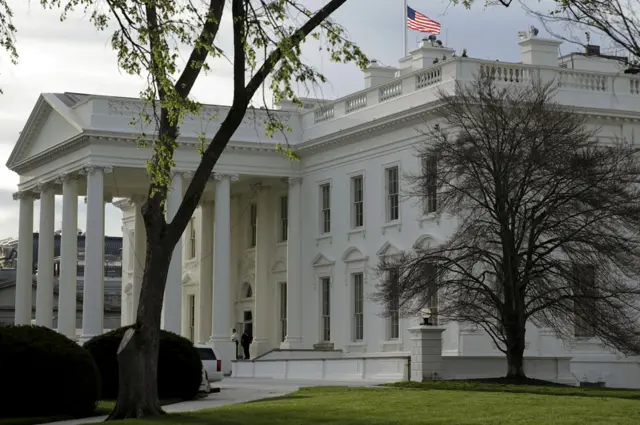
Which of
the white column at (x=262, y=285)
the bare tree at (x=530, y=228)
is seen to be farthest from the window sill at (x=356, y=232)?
the bare tree at (x=530, y=228)

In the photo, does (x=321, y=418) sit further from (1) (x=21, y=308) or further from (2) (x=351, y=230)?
(1) (x=21, y=308)

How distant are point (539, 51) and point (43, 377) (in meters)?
29.5

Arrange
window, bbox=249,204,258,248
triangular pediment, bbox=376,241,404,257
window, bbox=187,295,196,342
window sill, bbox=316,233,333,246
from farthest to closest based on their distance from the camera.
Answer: window, bbox=187,295,196,342 < window, bbox=249,204,258,248 < window sill, bbox=316,233,333,246 < triangular pediment, bbox=376,241,404,257

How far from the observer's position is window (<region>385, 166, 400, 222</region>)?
53.4 meters

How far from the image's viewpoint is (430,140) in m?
47.4

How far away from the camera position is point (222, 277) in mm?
59188

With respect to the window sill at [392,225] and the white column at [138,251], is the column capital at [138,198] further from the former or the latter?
the window sill at [392,225]

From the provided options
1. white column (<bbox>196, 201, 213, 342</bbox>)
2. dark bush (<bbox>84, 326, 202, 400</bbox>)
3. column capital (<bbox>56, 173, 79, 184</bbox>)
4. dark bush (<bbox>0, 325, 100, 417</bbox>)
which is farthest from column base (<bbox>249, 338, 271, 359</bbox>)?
dark bush (<bbox>0, 325, 100, 417</bbox>)

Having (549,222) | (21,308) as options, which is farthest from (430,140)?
(21,308)

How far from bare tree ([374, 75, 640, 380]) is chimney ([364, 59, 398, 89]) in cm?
1714

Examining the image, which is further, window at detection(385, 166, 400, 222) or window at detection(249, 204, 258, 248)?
window at detection(249, 204, 258, 248)

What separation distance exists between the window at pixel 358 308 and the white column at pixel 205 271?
1254 cm

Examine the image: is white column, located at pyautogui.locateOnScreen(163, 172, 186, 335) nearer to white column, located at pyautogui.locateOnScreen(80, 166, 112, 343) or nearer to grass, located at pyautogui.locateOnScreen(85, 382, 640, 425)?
white column, located at pyautogui.locateOnScreen(80, 166, 112, 343)

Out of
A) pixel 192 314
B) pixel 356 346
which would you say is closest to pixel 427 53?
pixel 356 346
